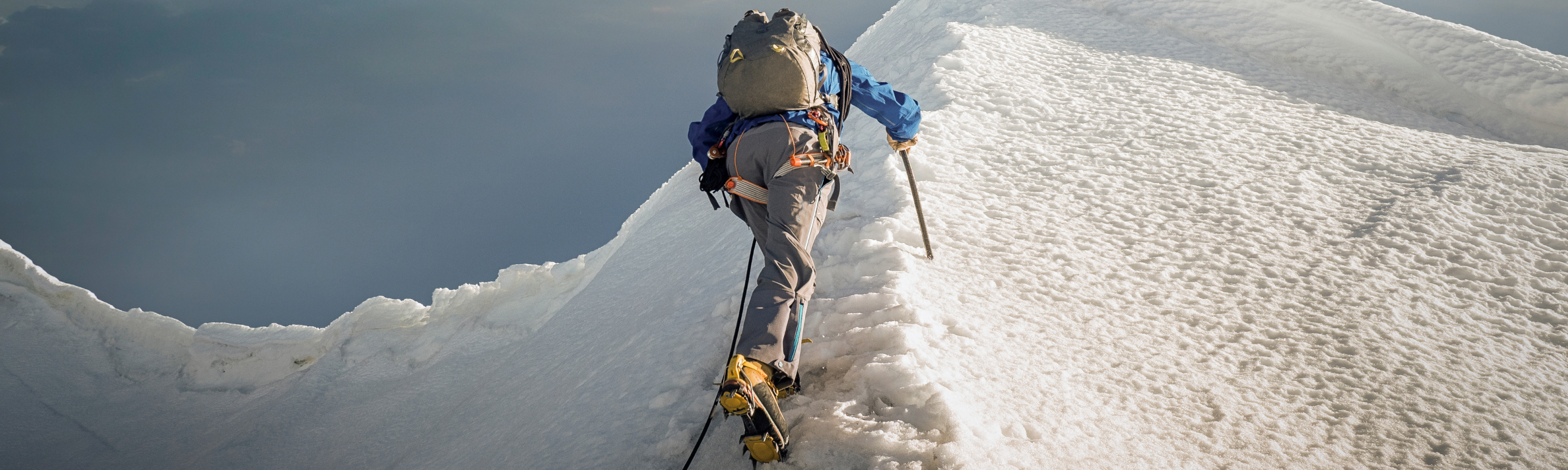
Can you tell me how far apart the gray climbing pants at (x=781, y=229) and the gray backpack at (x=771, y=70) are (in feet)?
0.33

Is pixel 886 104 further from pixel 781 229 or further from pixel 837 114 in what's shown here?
pixel 781 229

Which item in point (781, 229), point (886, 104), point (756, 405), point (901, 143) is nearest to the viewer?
point (756, 405)

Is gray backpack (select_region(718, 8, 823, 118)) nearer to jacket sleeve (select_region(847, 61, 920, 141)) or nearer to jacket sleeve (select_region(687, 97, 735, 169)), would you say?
jacket sleeve (select_region(687, 97, 735, 169))

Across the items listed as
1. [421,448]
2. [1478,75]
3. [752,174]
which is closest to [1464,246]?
[752,174]

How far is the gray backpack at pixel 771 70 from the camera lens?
2381mm

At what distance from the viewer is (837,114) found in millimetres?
2648

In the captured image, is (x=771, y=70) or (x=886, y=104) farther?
(x=886, y=104)

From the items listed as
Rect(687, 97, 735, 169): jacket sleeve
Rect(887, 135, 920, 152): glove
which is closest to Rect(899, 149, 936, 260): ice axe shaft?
Rect(887, 135, 920, 152): glove

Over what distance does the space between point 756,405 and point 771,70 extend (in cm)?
126

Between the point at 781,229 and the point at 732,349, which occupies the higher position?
the point at 781,229

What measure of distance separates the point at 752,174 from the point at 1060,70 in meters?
5.30

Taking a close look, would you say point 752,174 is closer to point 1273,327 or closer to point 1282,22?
point 1273,327

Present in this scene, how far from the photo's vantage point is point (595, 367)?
12.2ft

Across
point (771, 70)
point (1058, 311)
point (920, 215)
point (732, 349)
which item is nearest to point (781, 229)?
point (732, 349)
